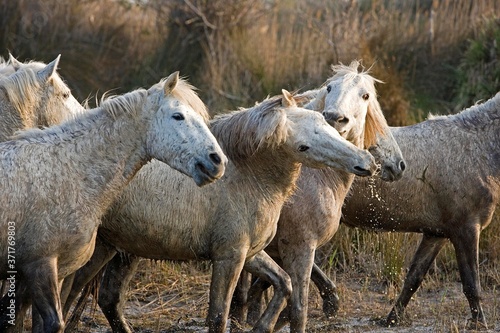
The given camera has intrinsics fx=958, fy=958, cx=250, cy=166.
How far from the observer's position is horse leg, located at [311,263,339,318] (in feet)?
24.8

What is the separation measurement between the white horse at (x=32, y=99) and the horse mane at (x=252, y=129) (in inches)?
45.6

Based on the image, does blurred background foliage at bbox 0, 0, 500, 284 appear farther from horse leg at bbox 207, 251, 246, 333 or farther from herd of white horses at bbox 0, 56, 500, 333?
horse leg at bbox 207, 251, 246, 333

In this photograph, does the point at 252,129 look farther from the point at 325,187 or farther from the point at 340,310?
the point at 340,310

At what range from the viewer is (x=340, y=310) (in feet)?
25.7

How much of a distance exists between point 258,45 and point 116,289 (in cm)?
652

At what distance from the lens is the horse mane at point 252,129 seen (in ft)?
19.5

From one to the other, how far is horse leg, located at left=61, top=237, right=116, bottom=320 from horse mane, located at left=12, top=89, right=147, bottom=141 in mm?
923

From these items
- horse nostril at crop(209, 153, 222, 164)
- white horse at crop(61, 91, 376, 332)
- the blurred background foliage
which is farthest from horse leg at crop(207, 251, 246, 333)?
the blurred background foliage

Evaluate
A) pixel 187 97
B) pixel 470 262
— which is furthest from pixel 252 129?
pixel 470 262

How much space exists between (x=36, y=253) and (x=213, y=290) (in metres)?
1.24

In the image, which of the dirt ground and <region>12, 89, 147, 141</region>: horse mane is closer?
<region>12, 89, 147, 141</region>: horse mane

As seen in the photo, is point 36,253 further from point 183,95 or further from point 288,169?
point 288,169

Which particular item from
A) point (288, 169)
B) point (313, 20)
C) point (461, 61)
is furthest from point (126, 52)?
point (288, 169)

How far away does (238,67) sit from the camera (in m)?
12.5
